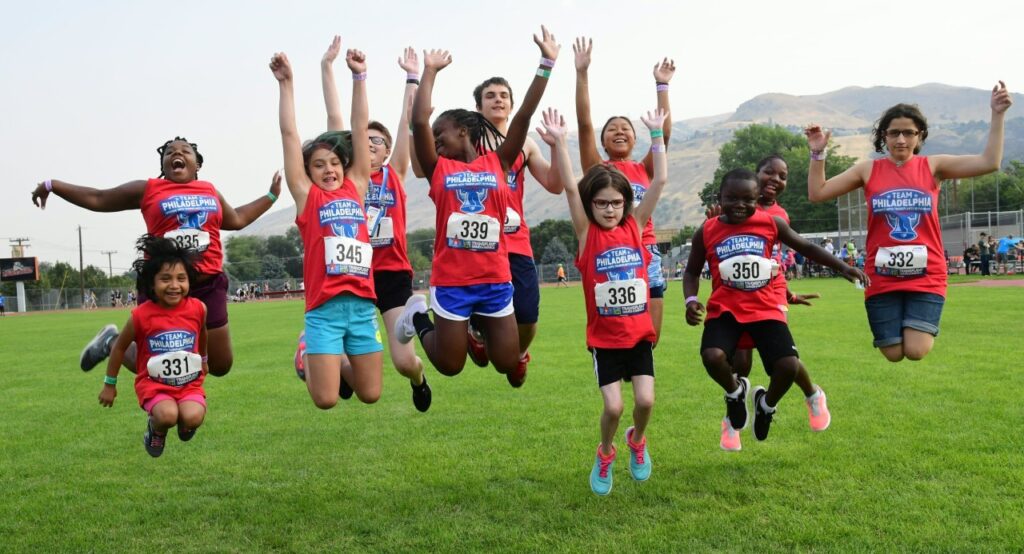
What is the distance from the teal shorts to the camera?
633cm

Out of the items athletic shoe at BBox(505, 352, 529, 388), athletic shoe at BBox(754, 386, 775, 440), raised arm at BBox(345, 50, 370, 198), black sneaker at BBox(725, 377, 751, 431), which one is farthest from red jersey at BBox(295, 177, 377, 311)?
athletic shoe at BBox(754, 386, 775, 440)

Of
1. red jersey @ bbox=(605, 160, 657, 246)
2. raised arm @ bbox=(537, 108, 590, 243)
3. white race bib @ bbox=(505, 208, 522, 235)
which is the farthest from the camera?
red jersey @ bbox=(605, 160, 657, 246)

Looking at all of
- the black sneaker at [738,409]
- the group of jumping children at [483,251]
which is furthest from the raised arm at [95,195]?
the black sneaker at [738,409]

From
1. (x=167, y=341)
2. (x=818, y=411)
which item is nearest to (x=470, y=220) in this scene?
(x=167, y=341)

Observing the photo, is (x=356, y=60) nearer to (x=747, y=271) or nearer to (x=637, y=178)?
(x=637, y=178)

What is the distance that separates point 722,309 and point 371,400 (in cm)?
295

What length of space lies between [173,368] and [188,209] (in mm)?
1349

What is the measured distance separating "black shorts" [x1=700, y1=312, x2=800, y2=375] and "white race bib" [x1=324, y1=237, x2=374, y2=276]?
2792 mm

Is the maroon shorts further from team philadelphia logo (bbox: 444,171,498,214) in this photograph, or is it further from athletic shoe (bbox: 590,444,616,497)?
athletic shoe (bbox: 590,444,616,497)

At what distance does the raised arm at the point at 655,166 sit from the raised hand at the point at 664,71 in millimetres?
849

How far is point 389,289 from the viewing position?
297 inches

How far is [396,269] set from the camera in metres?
7.51

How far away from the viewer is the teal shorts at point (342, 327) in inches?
249

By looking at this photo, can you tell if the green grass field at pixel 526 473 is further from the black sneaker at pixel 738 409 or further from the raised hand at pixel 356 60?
the raised hand at pixel 356 60
